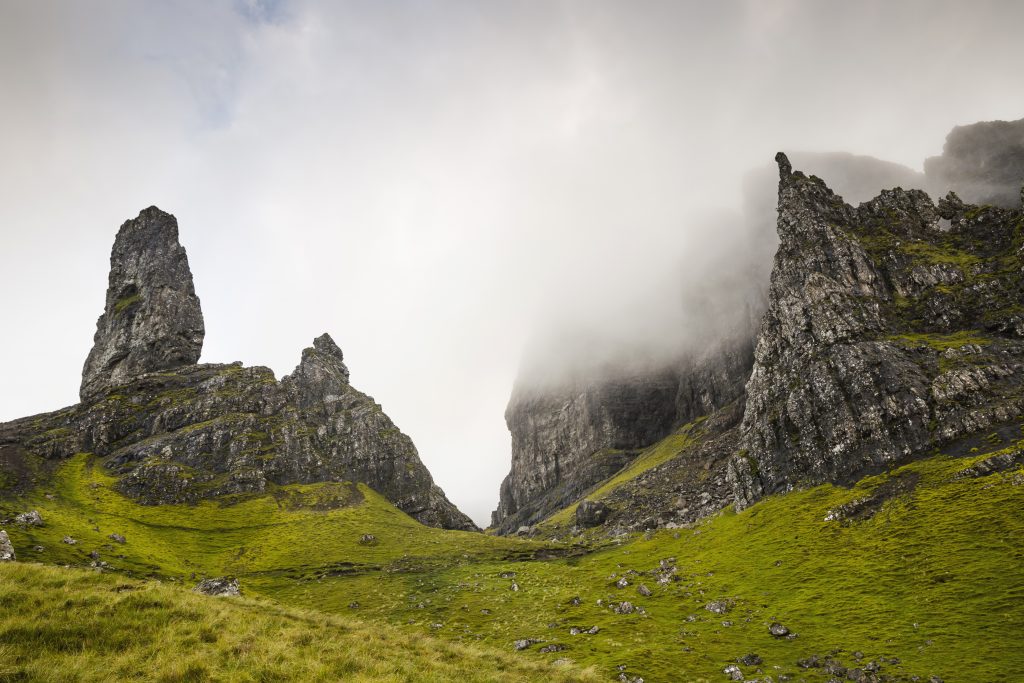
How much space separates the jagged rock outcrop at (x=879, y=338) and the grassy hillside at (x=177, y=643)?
83093 mm

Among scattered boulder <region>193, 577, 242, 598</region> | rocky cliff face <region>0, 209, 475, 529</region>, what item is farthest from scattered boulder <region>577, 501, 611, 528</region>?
scattered boulder <region>193, 577, 242, 598</region>

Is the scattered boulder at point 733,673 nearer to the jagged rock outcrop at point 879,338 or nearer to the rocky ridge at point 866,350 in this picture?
the rocky ridge at point 866,350

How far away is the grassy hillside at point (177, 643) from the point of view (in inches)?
615

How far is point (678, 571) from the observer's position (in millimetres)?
73438

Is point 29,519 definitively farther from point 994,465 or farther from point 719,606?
point 994,465

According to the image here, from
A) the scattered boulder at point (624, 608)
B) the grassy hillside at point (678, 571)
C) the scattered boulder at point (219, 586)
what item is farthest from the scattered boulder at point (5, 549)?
the scattered boulder at point (624, 608)

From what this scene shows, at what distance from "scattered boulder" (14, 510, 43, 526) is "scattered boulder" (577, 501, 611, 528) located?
113177mm

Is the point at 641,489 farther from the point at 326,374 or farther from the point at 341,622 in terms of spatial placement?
the point at 341,622

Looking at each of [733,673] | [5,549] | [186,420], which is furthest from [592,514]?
[186,420]

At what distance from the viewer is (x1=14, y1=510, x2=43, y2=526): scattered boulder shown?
2822 inches

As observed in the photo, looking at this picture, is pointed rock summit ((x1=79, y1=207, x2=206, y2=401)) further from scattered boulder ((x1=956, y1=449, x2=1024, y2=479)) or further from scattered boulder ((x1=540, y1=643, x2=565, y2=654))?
scattered boulder ((x1=956, y1=449, x2=1024, y2=479))

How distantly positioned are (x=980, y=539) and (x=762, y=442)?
53564 mm

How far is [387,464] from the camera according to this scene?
148 m

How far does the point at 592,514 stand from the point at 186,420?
117m
